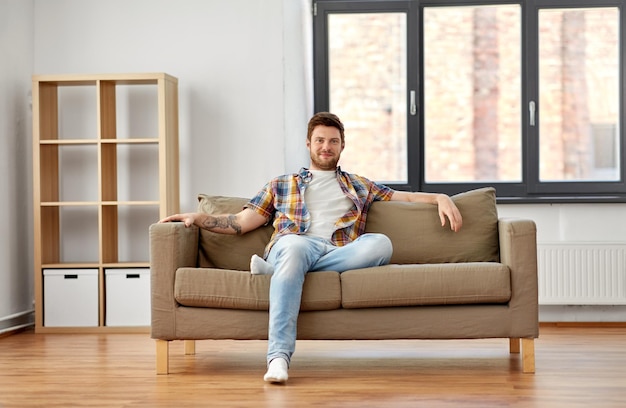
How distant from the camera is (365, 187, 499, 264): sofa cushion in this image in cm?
413

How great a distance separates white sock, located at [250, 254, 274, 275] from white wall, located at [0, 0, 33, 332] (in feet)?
7.05

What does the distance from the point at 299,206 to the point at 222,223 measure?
1.14 ft

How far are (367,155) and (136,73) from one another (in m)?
1.47

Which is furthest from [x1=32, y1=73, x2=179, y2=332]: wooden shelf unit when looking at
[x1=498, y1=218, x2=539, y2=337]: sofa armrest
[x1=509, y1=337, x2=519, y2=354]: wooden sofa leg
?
[x1=498, y1=218, x2=539, y2=337]: sofa armrest

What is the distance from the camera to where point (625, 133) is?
5.45 metres

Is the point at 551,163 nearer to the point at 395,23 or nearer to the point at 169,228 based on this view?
the point at 395,23

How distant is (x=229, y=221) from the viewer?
409 cm

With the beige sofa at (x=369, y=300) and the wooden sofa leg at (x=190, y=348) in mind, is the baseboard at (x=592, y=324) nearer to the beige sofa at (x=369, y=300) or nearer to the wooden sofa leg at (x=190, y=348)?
the beige sofa at (x=369, y=300)

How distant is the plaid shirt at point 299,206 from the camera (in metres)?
4.05

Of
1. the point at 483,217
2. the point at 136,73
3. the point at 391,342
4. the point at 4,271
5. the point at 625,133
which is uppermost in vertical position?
the point at 136,73

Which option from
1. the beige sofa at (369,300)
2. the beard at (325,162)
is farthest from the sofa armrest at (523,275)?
the beard at (325,162)

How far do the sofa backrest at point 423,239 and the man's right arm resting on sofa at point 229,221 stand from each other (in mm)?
65

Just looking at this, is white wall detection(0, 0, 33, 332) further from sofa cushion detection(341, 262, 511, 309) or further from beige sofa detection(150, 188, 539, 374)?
sofa cushion detection(341, 262, 511, 309)

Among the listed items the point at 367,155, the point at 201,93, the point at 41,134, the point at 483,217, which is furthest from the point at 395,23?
the point at 41,134
